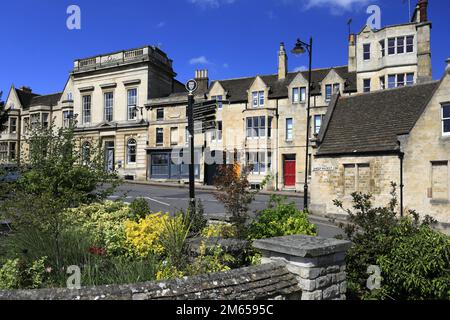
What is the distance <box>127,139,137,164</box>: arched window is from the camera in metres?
41.4

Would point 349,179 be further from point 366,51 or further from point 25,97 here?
point 25,97

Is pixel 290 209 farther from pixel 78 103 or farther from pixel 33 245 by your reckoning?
pixel 78 103

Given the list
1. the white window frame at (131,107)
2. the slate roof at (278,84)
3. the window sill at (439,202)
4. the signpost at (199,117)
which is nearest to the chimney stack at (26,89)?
the white window frame at (131,107)

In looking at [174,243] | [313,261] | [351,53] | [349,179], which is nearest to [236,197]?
[174,243]

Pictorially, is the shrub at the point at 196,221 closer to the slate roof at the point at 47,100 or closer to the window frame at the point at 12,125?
the slate roof at the point at 47,100

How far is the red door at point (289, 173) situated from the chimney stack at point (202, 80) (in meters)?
13.5

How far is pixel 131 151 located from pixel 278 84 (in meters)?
19.8

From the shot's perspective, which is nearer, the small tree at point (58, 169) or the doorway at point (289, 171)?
the small tree at point (58, 169)

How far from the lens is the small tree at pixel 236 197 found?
22.7 feet

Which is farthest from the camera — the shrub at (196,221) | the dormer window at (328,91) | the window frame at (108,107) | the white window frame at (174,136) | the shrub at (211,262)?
the window frame at (108,107)

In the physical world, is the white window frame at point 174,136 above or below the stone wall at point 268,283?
above

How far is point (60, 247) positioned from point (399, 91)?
72.3 feet

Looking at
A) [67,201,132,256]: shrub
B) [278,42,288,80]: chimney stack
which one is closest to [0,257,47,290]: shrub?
[67,201,132,256]: shrub

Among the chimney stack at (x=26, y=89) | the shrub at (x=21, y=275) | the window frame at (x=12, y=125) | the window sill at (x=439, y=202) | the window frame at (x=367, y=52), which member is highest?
the chimney stack at (x=26, y=89)
